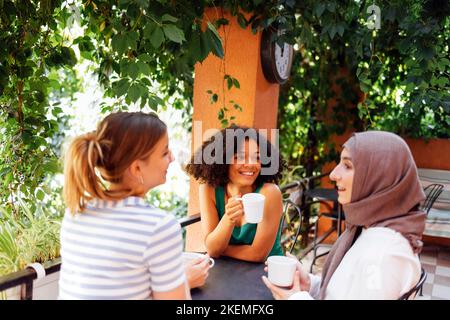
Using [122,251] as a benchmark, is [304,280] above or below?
below

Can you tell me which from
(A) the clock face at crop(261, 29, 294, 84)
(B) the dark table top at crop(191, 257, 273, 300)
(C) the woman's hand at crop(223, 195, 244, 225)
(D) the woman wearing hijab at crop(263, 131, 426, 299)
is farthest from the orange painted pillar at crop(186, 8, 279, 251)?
(D) the woman wearing hijab at crop(263, 131, 426, 299)

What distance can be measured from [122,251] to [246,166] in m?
1.11

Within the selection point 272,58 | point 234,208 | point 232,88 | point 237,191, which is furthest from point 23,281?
point 272,58

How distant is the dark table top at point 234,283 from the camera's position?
4.80 feet

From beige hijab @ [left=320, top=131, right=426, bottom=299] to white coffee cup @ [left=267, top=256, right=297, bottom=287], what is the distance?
4.9 inches

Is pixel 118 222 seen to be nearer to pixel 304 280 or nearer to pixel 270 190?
pixel 304 280

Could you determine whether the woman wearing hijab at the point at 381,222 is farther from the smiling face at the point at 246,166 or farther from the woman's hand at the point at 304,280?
the smiling face at the point at 246,166

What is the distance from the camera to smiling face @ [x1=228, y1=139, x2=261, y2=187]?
214 cm

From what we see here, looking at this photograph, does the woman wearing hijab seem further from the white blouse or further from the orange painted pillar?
the orange painted pillar

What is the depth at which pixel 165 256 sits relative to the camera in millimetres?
1122

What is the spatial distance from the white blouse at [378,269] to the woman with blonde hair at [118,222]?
458 millimetres

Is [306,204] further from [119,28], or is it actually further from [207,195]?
[119,28]

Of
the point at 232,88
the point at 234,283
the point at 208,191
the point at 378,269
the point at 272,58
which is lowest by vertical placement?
the point at 234,283
